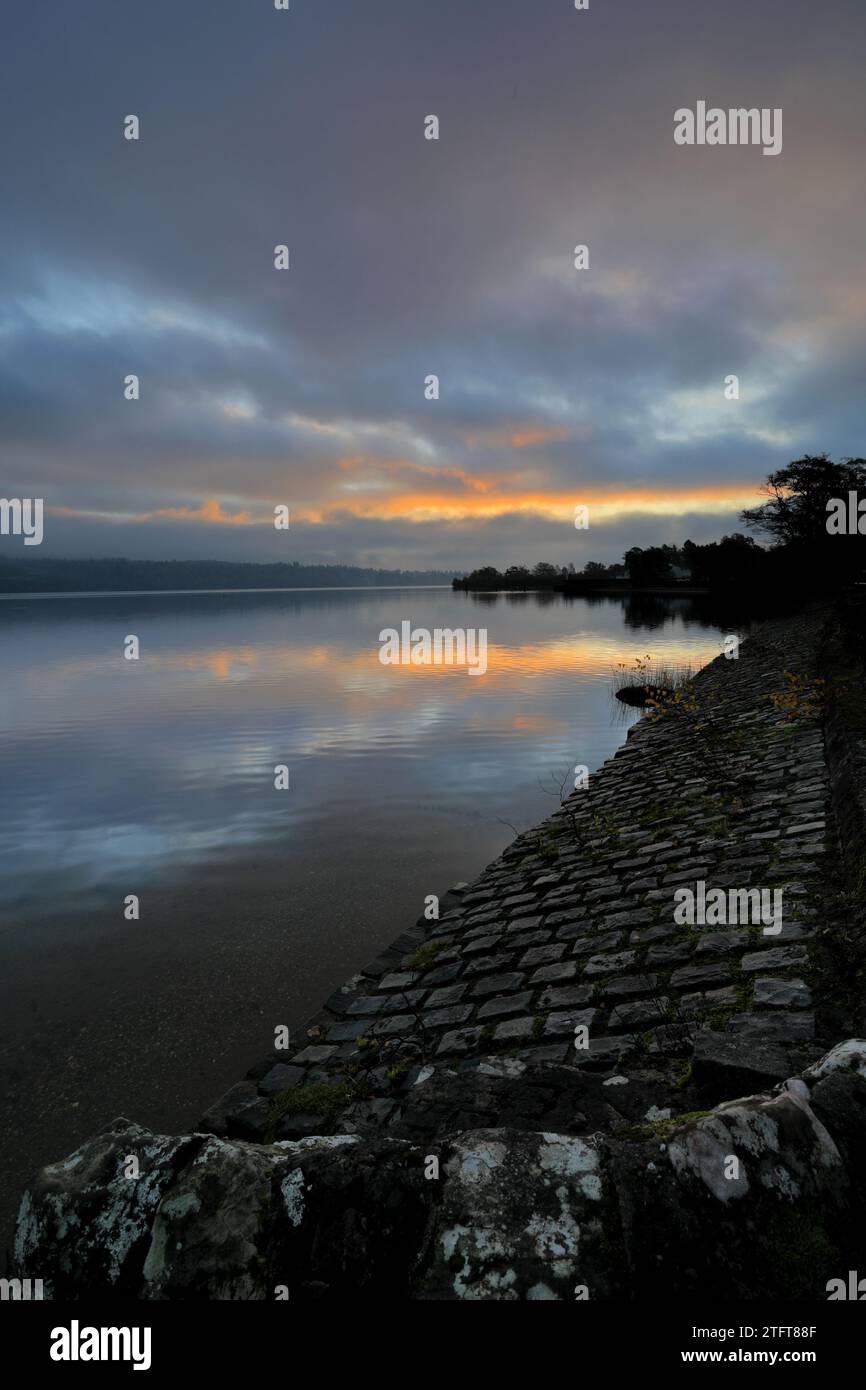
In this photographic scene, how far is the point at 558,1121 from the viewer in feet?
11.4

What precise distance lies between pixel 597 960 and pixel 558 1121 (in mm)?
2649

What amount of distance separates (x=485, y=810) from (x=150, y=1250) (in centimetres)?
1280

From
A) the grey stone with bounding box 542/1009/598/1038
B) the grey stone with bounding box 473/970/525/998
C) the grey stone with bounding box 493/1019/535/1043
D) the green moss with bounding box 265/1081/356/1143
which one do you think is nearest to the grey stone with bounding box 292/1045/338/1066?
the green moss with bounding box 265/1081/356/1143

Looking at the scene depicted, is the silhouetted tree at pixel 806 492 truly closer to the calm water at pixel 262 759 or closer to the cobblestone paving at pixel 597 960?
the calm water at pixel 262 759

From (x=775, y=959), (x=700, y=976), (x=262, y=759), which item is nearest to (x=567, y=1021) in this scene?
(x=700, y=976)

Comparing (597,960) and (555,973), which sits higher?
(597,960)

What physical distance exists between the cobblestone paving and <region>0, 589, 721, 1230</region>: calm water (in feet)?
4.26

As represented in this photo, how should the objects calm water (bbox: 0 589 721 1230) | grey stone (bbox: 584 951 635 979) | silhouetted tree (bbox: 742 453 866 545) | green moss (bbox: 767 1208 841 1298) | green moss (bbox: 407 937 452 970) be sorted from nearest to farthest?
green moss (bbox: 767 1208 841 1298) → grey stone (bbox: 584 951 635 979) → calm water (bbox: 0 589 721 1230) → green moss (bbox: 407 937 452 970) → silhouetted tree (bbox: 742 453 866 545)

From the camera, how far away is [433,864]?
38.4 ft

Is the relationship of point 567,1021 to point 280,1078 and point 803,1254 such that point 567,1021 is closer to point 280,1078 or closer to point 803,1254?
point 280,1078

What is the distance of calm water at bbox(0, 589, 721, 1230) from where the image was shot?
686 cm

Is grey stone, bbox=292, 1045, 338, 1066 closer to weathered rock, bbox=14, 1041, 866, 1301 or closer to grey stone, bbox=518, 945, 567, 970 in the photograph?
grey stone, bbox=518, 945, 567, 970

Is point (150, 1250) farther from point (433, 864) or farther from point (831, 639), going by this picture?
point (831, 639)

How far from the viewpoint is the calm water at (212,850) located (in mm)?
6859
